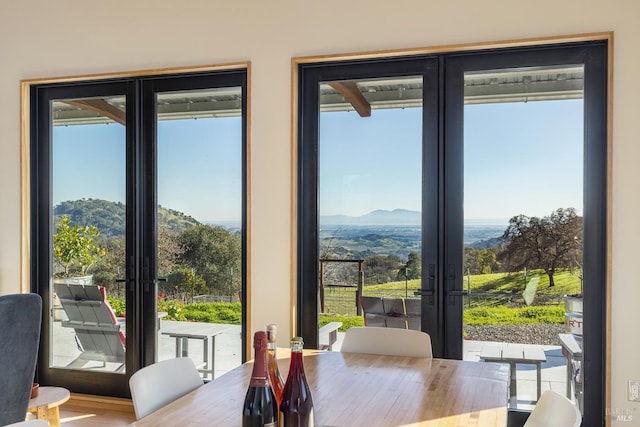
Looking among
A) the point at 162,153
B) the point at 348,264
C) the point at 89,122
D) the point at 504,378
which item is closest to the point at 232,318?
the point at 348,264

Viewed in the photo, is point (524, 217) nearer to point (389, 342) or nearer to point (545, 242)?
point (545, 242)

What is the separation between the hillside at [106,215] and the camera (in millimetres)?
4086

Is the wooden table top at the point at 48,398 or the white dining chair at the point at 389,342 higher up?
the white dining chair at the point at 389,342

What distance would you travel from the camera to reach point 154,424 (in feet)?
5.27

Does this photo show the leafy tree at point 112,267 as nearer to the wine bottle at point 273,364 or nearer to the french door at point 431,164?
the french door at point 431,164

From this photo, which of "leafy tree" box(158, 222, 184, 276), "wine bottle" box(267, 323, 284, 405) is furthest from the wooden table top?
"wine bottle" box(267, 323, 284, 405)

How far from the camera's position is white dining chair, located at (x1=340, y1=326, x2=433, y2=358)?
2.59 metres

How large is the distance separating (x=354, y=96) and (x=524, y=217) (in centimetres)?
125

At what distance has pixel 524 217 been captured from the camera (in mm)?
3412

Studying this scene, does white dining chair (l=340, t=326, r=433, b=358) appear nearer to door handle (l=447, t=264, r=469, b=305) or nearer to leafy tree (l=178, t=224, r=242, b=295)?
door handle (l=447, t=264, r=469, b=305)

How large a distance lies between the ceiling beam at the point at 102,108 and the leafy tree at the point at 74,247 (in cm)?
80

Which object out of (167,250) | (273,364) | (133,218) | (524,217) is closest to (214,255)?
(167,250)

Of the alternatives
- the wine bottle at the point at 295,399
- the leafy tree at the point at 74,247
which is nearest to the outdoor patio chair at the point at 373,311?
the leafy tree at the point at 74,247

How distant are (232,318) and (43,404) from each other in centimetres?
126
